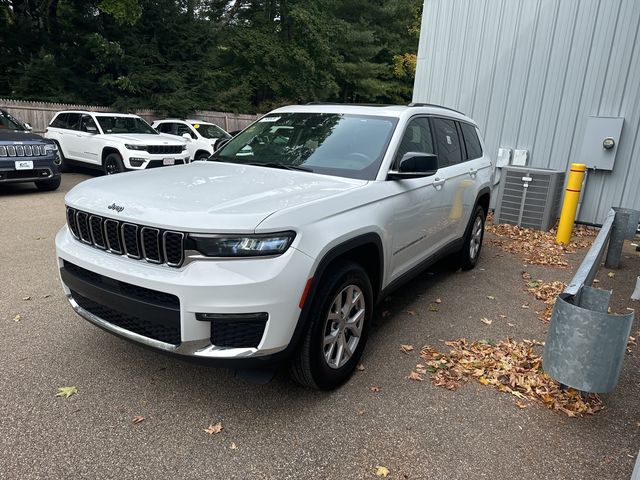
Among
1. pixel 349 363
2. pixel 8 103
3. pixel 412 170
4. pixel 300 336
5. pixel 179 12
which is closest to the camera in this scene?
pixel 300 336

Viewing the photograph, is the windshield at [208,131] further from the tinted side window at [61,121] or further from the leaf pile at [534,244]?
the leaf pile at [534,244]

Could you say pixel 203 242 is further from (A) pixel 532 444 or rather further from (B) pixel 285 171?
(A) pixel 532 444

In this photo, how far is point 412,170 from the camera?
3504mm

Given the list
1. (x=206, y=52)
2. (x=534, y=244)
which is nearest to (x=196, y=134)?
(x=206, y=52)

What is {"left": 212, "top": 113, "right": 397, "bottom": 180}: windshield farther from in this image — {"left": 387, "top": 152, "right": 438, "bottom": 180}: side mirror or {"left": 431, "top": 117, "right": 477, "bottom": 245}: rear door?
{"left": 431, "top": 117, "right": 477, "bottom": 245}: rear door

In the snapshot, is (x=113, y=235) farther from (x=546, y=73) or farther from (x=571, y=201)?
(x=546, y=73)

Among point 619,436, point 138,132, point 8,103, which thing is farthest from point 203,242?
point 8,103

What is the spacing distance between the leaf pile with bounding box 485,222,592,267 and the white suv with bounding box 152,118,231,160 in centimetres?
874

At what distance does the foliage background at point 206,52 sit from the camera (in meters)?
18.5

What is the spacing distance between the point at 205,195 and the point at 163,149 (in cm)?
931

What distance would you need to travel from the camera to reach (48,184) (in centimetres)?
1002

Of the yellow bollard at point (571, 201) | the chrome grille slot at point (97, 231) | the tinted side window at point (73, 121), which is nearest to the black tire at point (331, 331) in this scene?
the chrome grille slot at point (97, 231)

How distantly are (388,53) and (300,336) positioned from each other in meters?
30.3

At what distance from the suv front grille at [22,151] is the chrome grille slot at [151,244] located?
307 inches
